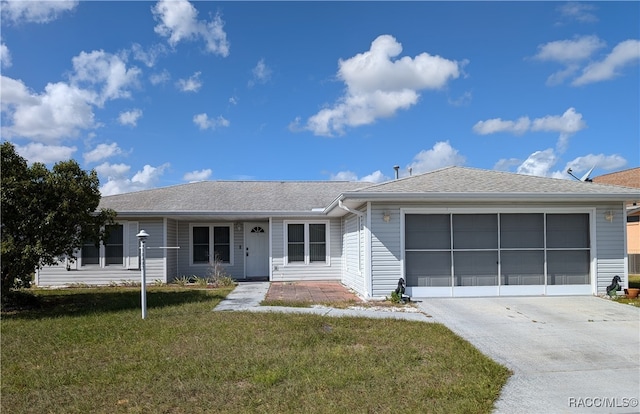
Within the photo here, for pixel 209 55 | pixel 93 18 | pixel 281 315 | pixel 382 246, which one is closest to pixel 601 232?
pixel 382 246

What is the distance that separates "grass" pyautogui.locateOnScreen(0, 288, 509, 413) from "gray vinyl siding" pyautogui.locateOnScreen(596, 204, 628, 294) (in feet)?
19.3

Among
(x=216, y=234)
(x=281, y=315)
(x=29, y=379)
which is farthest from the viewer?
(x=216, y=234)

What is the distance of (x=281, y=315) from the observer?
851cm

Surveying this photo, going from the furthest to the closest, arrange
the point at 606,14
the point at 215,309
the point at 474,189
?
the point at 606,14 → the point at 474,189 → the point at 215,309

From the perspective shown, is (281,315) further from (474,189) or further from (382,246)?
(474,189)

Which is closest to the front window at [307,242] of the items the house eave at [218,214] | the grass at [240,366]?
the house eave at [218,214]

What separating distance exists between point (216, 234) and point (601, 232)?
12326mm

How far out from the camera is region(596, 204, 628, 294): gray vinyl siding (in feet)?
35.6

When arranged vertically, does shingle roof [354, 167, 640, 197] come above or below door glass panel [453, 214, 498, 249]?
above

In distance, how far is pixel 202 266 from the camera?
16516 mm

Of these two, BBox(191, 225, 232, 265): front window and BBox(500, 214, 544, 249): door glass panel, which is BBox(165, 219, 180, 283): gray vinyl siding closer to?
BBox(191, 225, 232, 265): front window

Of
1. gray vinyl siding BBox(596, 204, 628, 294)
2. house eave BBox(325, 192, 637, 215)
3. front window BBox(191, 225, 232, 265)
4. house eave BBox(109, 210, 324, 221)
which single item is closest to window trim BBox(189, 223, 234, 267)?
front window BBox(191, 225, 232, 265)

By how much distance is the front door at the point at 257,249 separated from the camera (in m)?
16.9

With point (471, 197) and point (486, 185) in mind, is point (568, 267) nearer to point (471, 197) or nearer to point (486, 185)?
point (486, 185)
